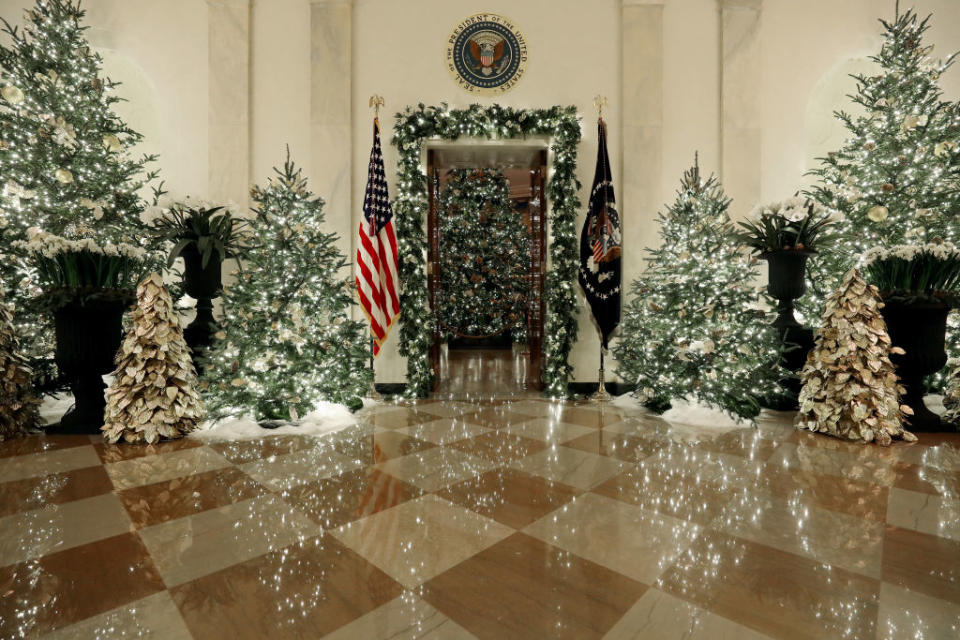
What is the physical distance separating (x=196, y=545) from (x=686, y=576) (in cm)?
186

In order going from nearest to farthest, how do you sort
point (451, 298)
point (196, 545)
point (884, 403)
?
point (196, 545) → point (884, 403) → point (451, 298)

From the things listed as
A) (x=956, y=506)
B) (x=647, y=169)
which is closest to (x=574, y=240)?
(x=647, y=169)

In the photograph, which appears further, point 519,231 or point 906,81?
point 519,231

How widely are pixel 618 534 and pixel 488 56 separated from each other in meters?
5.43

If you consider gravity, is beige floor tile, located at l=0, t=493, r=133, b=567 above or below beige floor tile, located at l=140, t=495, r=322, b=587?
below

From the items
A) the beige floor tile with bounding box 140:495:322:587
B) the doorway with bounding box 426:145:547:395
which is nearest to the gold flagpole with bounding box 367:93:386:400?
the beige floor tile with bounding box 140:495:322:587

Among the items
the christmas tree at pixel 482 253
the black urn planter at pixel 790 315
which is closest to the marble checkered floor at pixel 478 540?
the black urn planter at pixel 790 315

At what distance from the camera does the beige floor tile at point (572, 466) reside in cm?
235

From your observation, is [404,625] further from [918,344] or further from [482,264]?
[482,264]

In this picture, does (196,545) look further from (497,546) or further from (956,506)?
(956,506)

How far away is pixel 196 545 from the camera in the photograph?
1641mm

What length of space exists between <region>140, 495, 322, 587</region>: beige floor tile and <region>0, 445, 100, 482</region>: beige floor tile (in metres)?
1.31

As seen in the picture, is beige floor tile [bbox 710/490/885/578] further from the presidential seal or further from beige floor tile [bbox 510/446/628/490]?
the presidential seal

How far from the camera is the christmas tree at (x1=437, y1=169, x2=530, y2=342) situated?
9.23 meters
